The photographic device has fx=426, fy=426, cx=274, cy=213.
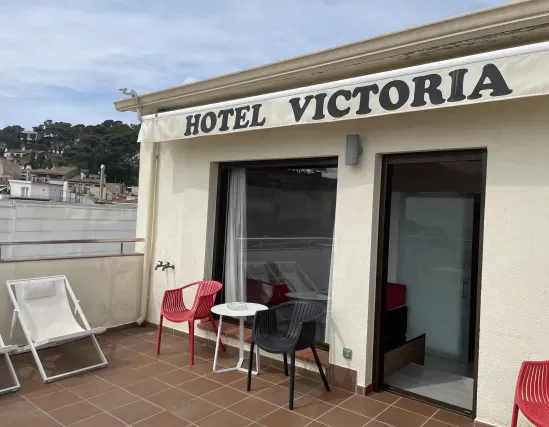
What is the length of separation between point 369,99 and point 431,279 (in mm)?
3367

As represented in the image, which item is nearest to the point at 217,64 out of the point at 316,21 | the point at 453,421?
the point at 316,21

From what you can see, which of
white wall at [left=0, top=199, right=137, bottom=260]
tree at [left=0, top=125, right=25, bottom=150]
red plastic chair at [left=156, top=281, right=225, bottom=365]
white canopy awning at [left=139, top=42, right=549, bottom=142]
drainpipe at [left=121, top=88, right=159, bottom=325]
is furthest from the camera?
tree at [left=0, top=125, right=25, bottom=150]

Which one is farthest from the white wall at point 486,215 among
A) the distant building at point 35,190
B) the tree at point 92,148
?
the tree at point 92,148

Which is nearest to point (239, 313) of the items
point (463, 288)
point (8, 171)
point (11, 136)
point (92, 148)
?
point (463, 288)

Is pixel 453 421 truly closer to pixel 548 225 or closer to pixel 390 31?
pixel 548 225

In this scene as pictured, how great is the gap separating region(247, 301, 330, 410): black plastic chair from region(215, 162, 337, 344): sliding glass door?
0.96 feet

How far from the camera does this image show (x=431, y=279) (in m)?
6.39

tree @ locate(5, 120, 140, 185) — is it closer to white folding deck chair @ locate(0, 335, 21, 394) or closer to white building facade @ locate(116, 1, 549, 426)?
white building facade @ locate(116, 1, 549, 426)

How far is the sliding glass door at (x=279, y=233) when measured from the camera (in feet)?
18.1

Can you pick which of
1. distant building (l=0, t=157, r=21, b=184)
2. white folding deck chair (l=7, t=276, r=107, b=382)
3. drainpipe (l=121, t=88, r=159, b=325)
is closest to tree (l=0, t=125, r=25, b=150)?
distant building (l=0, t=157, r=21, b=184)

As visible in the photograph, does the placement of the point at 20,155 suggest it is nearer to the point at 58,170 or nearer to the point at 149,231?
the point at 58,170

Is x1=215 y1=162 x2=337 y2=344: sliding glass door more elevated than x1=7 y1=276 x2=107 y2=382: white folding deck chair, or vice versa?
x1=215 y1=162 x2=337 y2=344: sliding glass door

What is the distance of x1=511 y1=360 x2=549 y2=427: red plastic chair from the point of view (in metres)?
3.13

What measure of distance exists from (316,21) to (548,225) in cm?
498
